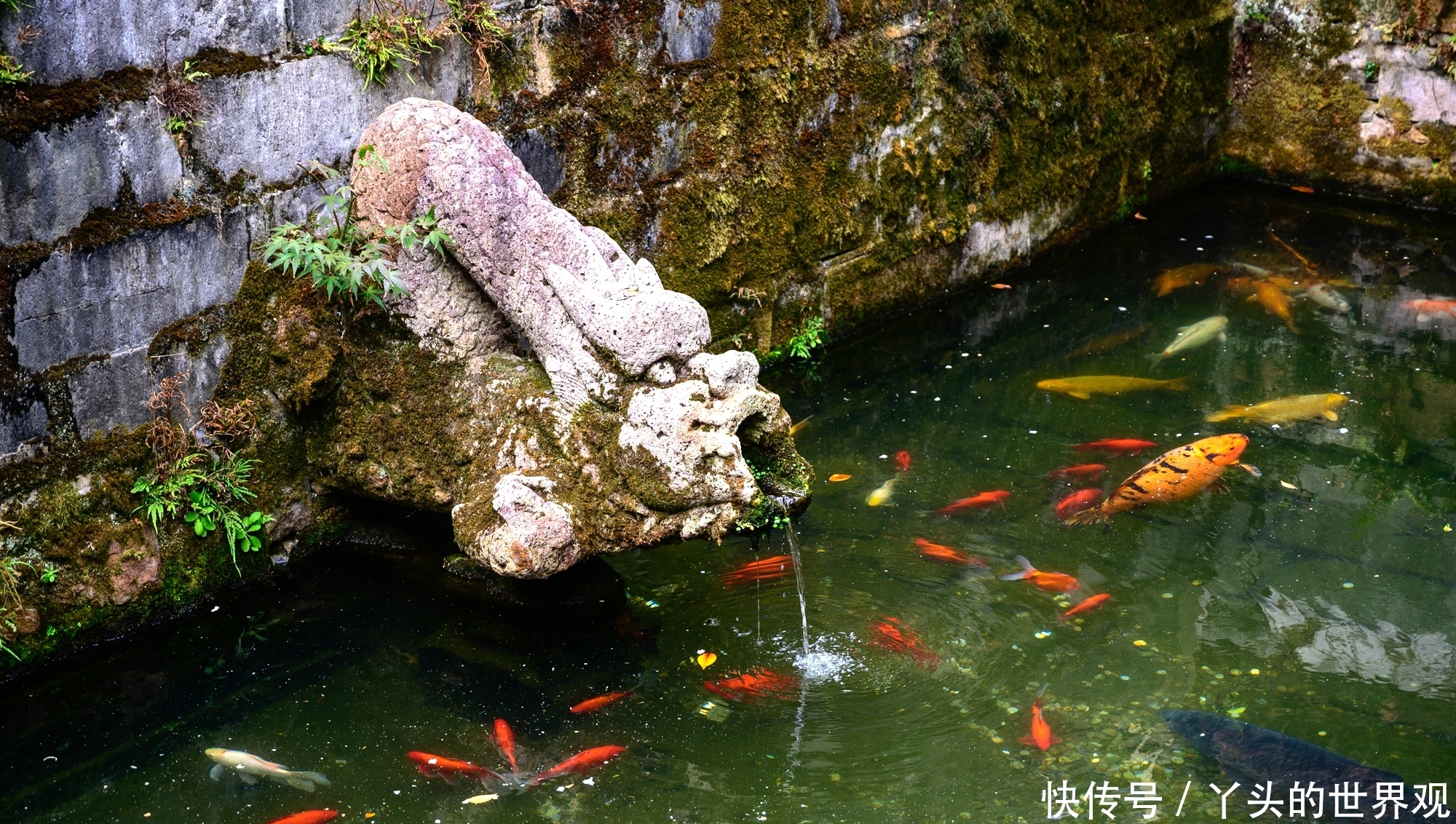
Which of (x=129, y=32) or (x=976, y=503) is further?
(x=976, y=503)

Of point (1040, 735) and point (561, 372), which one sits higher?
point (561, 372)

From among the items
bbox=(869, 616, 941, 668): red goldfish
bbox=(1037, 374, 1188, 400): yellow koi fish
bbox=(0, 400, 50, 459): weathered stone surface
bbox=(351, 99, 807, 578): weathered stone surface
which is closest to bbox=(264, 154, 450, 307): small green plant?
bbox=(351, 99, 807, 578): weathered stone surface

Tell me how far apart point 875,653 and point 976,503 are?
149cm

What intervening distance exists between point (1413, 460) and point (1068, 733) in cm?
338

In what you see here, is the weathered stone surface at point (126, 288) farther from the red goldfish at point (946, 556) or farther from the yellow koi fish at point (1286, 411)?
the yellow koi fish at point (1286, 411)

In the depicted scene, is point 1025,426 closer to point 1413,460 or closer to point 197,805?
point 1413,460

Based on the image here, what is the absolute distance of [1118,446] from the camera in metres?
7.05

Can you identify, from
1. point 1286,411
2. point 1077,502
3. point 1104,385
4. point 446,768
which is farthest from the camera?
point 1104,385

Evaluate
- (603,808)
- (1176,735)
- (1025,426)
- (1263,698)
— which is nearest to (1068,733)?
(1176,735)

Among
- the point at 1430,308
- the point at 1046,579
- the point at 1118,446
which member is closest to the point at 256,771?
the point at 1046,579

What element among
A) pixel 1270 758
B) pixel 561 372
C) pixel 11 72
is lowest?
pixel 1270 758

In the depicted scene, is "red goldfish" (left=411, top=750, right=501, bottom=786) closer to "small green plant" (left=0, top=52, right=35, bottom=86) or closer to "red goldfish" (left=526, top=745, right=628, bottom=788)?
"red goldfish" (left=526, top=745, right=628, bottom=788)

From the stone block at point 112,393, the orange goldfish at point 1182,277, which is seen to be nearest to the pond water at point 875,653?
the stone block at point 112,393

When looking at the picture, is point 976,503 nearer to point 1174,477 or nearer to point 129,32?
point 1174,477
